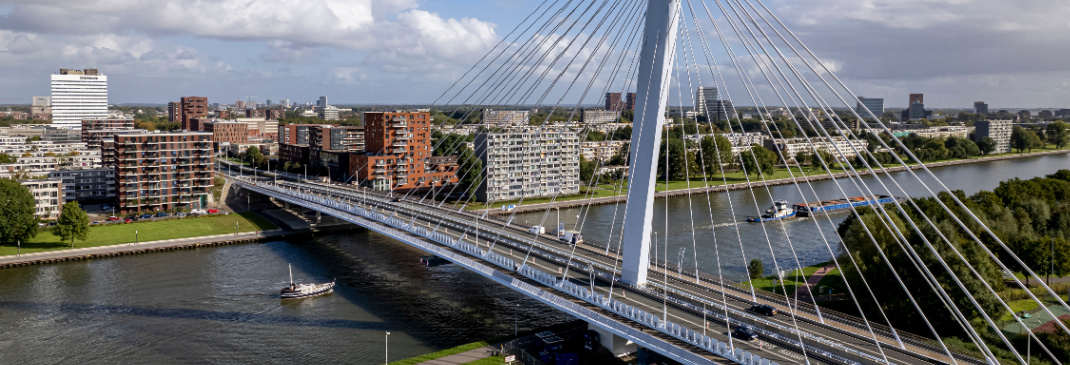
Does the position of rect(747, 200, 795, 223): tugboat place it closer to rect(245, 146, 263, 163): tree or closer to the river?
the river

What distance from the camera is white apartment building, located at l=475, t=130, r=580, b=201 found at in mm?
33688

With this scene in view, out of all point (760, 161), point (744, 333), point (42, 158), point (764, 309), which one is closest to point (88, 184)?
point (42, 158)

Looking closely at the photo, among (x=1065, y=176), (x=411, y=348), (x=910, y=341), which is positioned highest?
(x=1065, y=176)

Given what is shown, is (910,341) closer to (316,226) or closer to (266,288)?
(266,288)

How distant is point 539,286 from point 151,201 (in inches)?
832

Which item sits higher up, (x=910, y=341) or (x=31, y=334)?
(x=910, y=341)

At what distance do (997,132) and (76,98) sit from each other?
94928 millimetres

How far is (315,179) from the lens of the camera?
1591 inches

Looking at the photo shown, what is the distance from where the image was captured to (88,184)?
32281 millimetres

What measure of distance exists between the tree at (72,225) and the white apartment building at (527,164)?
15.6m

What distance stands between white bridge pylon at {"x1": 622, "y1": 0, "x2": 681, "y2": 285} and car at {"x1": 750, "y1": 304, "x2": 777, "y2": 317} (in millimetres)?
2213

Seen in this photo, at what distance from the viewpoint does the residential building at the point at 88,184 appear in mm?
31797

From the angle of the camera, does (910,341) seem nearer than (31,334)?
Yes

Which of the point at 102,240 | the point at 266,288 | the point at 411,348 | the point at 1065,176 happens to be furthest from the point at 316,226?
the point at 1065,176
